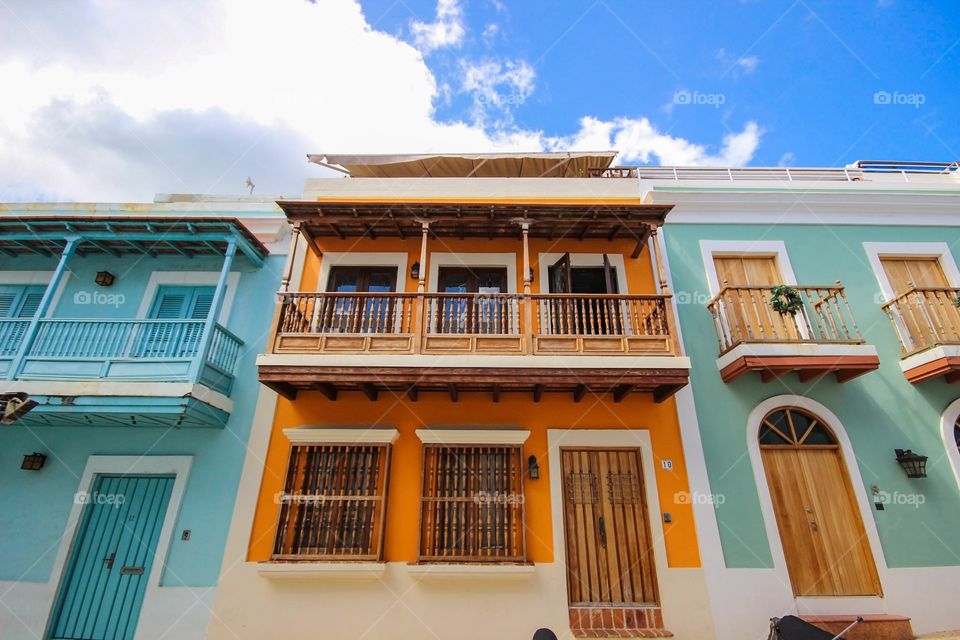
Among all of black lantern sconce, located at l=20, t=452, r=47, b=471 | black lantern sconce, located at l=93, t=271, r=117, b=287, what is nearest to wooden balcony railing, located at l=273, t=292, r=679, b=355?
black lantern sconce, located at l=93, t=271, r=117, b=287

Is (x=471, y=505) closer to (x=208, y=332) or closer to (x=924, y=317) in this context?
(x=208, y=332)

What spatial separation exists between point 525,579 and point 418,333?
148 inches

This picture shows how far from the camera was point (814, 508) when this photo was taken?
20.9 ft

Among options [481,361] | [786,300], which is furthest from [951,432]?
[481,361]

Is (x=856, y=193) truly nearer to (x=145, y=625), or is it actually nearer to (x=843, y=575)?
(x=843, y=575)

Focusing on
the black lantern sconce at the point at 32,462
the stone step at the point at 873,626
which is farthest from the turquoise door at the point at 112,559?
the stone step at the point at 873,626

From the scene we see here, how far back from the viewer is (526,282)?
6.65m

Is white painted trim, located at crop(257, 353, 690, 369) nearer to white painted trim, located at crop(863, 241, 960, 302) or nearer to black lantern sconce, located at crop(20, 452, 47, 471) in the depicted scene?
black lantern sconce, located at crop(20, 452, 47, 471)

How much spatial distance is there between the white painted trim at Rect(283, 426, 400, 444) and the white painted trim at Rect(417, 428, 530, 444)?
52 cm

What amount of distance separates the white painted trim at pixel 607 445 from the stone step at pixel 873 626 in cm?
204

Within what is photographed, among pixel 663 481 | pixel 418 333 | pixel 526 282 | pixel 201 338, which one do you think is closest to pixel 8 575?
pixel 201 338

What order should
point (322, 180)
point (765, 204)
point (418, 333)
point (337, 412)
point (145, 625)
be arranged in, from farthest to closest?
point (322, 180) → point (765, 204) → point (337, 412) → point (418, 333) → point (145, 625)

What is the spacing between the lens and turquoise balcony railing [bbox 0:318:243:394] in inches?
245

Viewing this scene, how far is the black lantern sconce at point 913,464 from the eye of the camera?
21.0ft
